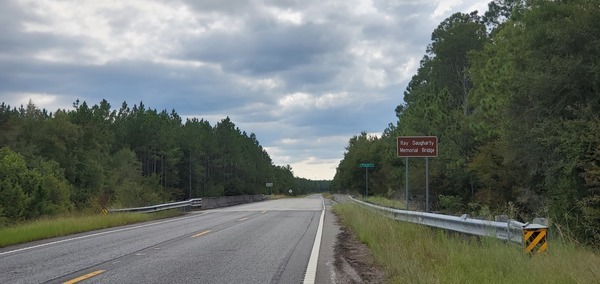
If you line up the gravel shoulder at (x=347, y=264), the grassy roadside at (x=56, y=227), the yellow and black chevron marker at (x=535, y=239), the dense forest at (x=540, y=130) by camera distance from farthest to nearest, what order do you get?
the dense forest at (x=540, y=130)
the grassy roadside at (x=56, y=227)
the gravel shoulder at (x=347, y=264)
the yellow and black chevron marker at (x=535, y=239)

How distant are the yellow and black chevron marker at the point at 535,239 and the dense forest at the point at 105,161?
21267 millimetres

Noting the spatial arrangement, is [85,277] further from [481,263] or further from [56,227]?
[56,227]

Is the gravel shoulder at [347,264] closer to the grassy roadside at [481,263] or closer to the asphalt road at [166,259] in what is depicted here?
the asphalt road at [166,259]

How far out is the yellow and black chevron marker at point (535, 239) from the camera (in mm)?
8242

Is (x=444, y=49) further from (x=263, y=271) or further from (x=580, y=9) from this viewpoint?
(x=263, y=271)

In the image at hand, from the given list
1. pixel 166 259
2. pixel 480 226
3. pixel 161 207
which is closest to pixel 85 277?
pixel 166 259

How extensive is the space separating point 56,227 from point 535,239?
1604cm

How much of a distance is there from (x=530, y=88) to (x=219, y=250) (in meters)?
14.0

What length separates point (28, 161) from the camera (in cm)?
4866

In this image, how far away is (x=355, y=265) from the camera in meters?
10.5

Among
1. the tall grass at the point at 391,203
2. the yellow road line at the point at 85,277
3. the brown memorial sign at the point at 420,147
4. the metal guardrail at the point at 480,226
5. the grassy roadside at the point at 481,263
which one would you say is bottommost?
the yellow road line at the point at 85,277

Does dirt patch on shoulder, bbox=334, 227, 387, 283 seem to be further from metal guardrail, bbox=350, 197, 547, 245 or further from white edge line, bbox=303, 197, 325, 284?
metal guardrail, bbox=350, 197, 547, 245

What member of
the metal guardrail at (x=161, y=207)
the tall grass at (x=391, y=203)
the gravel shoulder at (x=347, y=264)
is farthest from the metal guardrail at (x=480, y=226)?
the metal guardrail at (x=161, y=207)

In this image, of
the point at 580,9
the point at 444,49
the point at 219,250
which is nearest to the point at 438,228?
the point at 219,250
